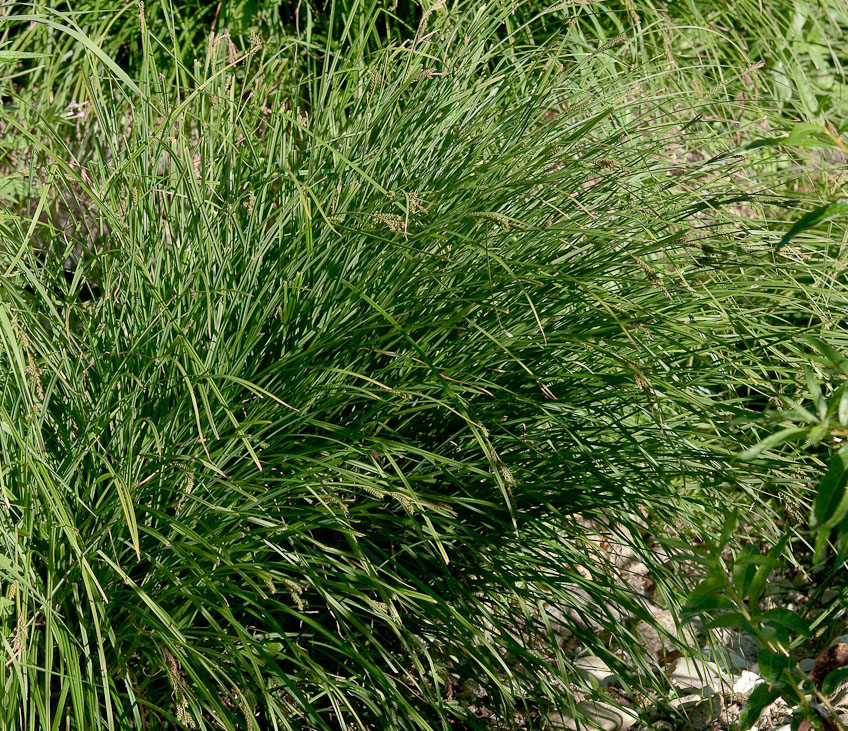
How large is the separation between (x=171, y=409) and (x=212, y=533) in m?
0.37

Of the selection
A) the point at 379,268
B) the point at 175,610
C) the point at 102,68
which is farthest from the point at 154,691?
the point at 102,68

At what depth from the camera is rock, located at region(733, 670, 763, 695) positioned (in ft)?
7.73

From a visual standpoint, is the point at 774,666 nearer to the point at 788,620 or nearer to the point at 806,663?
the point at 788,620

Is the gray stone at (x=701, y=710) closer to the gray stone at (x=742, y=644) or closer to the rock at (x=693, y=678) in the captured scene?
the rock at (x=693, y=678)

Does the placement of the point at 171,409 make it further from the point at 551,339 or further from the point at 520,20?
the point at 520,20

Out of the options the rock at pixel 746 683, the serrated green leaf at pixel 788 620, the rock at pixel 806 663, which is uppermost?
the serrated green leaf at pixel 788 620

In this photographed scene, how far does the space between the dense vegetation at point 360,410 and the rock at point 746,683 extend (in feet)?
1.18

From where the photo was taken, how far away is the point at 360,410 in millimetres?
2062

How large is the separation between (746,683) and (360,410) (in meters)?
1.26

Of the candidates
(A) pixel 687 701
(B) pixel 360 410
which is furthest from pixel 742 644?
(B) pixel 360 410

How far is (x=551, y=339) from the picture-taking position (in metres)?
1.89

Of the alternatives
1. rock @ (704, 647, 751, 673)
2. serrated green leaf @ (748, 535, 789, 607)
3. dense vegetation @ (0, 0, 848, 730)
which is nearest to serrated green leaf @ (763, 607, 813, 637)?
serrated green leaf @ (748, 535, 789, 607)

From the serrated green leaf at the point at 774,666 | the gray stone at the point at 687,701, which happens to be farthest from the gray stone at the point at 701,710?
the serrated green leaf at the point at 774,666

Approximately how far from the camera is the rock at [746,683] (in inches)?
92.7
